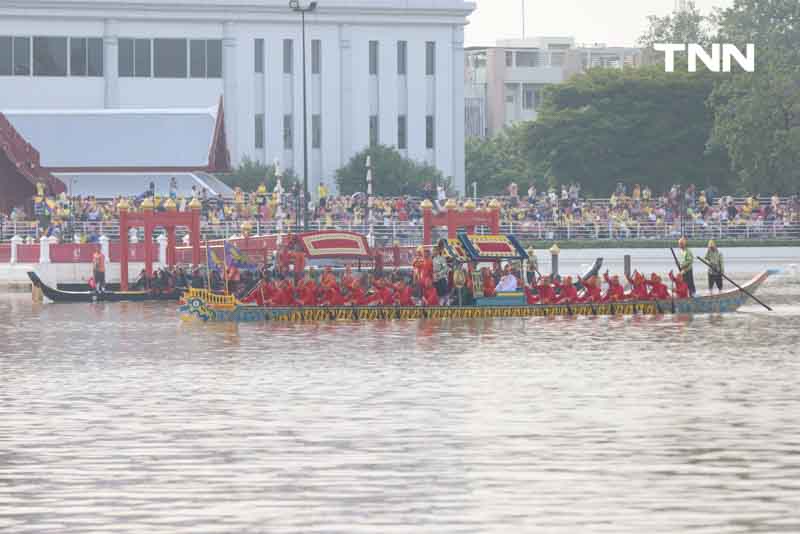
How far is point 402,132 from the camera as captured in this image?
3762 inches

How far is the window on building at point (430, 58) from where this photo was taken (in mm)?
95312

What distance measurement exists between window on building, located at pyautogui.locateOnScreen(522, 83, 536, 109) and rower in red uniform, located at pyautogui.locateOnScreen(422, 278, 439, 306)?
106380mm

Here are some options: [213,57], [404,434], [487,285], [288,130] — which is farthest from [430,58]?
[404,434]

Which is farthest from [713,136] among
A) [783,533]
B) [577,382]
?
[783,533]

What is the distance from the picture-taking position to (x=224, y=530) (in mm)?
15516

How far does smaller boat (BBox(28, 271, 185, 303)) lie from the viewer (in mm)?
52656

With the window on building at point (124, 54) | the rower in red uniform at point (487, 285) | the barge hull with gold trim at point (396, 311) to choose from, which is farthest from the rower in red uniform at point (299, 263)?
the window on building at point (124, 54)

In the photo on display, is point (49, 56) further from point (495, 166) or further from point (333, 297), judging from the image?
point (333, 297)

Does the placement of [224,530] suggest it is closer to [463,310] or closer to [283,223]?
[463,310]

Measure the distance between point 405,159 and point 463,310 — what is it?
50362mm

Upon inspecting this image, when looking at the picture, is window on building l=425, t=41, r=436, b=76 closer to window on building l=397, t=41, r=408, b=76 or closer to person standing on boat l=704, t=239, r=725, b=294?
window on building l=397, t=41, r=408, b=76

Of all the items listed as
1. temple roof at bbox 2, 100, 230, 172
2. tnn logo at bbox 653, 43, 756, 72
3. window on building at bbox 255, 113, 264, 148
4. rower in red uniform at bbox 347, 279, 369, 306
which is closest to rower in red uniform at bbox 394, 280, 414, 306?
rower in red uniform at bbox 347, 279, 369, 306

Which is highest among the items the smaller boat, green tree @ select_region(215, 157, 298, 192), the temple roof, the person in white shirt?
the temple roof

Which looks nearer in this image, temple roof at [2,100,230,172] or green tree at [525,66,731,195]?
temple roof at [2,100,230,172]
